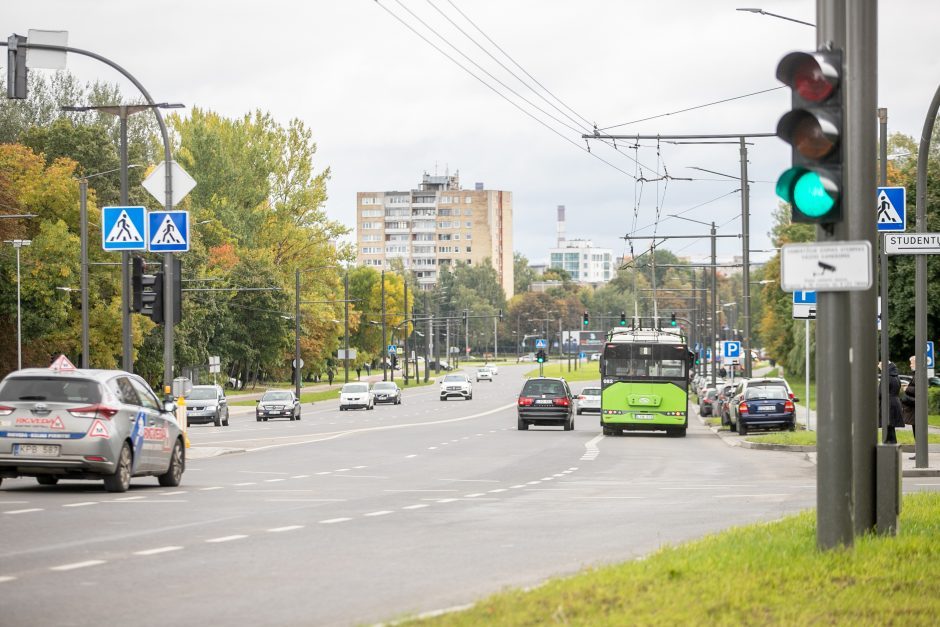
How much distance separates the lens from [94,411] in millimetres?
18938

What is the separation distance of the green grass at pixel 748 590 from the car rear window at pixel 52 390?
32.7ft

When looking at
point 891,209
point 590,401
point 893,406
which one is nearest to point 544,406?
point 893,406

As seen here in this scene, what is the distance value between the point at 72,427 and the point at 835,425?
1133cm

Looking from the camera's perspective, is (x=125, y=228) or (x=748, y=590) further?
(x=125, y=228)

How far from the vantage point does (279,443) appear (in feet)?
124

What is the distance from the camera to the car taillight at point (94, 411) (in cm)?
1884

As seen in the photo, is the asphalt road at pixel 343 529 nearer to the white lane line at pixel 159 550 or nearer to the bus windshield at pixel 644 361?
the white lane line at pixel 159 550

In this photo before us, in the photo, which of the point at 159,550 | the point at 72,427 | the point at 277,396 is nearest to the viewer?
the point at 159,550

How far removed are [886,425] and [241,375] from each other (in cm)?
9473

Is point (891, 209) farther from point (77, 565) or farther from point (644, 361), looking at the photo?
point (644, 361)

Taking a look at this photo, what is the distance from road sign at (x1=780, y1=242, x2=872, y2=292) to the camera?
10.2 metres

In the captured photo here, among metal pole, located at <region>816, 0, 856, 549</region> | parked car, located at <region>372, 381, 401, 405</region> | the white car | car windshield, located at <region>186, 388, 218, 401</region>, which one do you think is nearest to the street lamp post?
car windshield, located at <region>186, 388, 218, 401</region>

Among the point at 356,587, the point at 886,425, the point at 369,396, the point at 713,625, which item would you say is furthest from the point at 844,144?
the point at 369,396

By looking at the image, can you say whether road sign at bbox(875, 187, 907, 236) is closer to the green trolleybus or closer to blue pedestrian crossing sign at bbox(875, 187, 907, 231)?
blue pedestrian crossing sign at bbox(875, 187, 907, 231)
